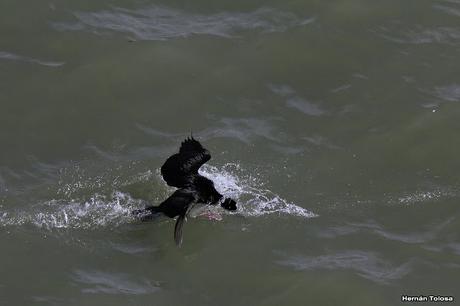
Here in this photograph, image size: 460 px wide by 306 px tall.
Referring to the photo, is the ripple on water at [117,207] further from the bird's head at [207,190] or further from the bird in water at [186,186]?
the bird's head at [207,190]

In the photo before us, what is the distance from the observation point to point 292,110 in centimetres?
1084

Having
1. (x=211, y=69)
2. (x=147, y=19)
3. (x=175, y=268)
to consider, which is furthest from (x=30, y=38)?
(x=175, y=268)

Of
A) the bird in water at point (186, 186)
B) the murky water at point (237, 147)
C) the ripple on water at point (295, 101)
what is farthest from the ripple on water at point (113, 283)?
the ripple on water at point (295, 101)

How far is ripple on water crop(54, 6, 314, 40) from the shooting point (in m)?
11.8

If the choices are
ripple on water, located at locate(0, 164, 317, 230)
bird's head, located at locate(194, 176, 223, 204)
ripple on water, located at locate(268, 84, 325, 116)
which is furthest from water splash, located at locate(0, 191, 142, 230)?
ripple on water, located at locate(268, 84, 325, 116)

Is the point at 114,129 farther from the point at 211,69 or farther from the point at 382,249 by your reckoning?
the point at 382,249

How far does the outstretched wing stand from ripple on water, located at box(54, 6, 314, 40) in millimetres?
2895

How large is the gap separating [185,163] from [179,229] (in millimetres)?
689

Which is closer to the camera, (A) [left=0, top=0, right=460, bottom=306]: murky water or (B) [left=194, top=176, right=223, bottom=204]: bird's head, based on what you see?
(A) [left=0, top=0, right=460, bottom=306]: murky water

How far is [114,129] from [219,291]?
9.01 feet

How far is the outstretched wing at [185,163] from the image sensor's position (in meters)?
9.20

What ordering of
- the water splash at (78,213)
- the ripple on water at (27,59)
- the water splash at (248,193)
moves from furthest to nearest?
the ripple on water at (27,59)
the water splash at (248,193)
the water splash at (78,213)

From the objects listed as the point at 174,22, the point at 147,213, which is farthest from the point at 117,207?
the point at 174,22

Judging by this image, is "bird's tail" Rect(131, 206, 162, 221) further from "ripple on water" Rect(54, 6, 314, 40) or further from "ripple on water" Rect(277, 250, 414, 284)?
"ripple on water" Rect(54, 6, 314, 40)
